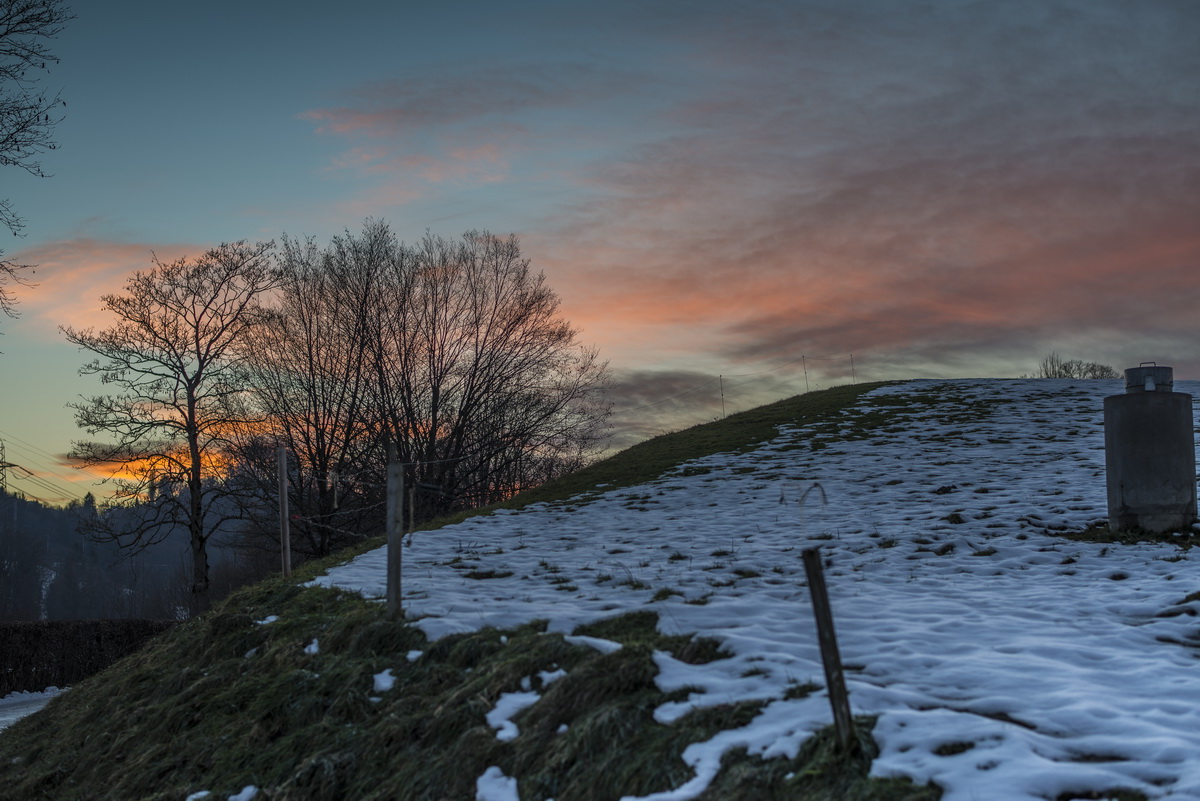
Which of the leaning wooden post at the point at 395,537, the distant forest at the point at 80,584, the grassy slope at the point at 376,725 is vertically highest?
the leaning wooden post at the point at 395,537

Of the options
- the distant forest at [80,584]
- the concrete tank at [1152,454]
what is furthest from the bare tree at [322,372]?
the distant forest at [80,584]

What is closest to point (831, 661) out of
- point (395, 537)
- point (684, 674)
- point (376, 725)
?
point (684, 674)

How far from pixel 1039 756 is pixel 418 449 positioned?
2648 centimetres

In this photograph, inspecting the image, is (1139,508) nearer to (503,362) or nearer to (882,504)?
(882,504)

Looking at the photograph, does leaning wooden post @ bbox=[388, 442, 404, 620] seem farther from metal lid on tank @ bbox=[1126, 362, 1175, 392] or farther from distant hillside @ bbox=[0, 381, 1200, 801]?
metal lid on tank @ bbox=[1126, 362, 1175, 392]

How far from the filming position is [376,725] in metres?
6.36

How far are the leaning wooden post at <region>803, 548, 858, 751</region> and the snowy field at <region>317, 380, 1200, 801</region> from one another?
22 centimetres

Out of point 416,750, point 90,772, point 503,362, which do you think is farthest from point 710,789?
point 503,362

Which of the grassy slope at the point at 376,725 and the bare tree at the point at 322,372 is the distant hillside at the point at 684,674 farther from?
the bare tree at the point at 322,372

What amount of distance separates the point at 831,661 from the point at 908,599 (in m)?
4.49

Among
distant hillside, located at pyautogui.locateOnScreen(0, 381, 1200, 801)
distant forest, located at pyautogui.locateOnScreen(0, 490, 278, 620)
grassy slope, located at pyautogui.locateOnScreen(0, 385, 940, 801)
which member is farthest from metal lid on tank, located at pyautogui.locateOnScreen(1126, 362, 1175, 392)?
distant forest, located at pyautogui.locateOnScreen(0, 490, 278, 620)

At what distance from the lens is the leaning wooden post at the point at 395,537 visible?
8469 mm

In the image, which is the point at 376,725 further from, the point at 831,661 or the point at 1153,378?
the point at 1153,378

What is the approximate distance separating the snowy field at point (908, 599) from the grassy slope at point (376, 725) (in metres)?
0.20
